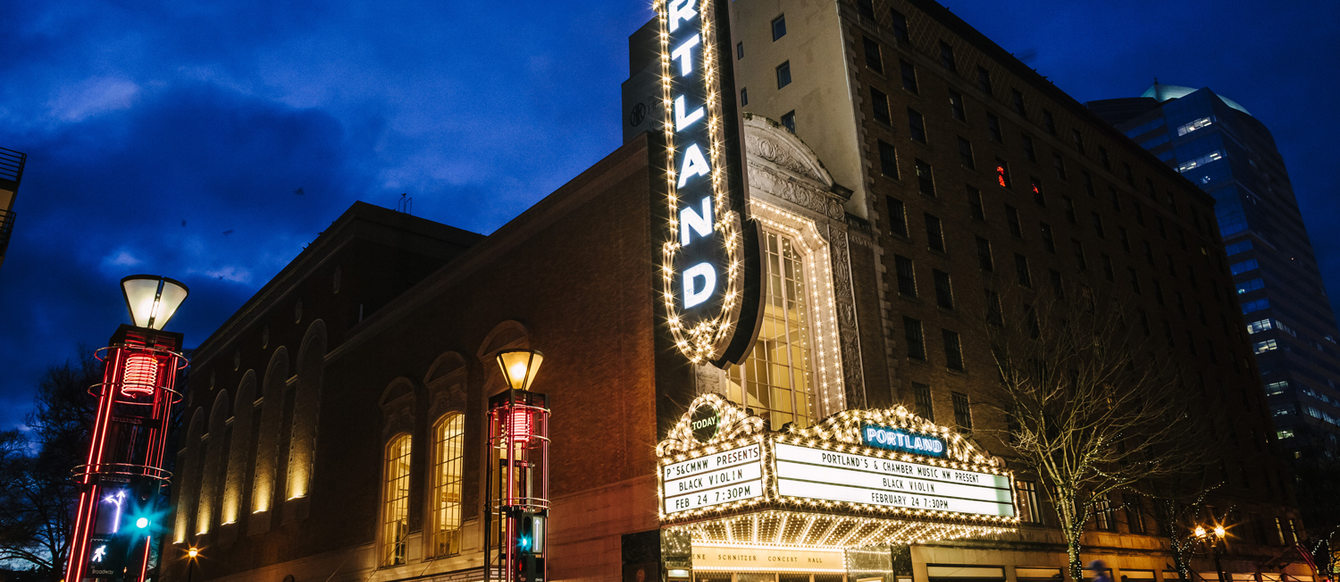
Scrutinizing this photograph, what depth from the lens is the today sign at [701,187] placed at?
18281 mm

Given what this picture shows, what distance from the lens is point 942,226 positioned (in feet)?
103

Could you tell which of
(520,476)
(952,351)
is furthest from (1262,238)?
(520,476)

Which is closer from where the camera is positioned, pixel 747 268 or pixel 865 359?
pixel 747 268

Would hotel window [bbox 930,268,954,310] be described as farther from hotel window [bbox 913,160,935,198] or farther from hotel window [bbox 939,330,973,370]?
hotel window [bbox 913,160,935,198]

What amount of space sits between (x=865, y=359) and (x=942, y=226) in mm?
8406

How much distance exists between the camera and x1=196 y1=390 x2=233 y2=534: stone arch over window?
134 feet

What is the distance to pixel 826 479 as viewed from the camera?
1789cm

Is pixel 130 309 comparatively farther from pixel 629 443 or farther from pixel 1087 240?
pixel 1087 240

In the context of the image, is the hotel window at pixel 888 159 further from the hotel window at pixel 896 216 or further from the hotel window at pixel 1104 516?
the hotel window at pixel 1104 516

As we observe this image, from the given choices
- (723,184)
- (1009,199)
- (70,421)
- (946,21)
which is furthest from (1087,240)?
(70,421)

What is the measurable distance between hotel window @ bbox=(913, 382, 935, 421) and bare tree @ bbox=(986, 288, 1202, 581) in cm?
233

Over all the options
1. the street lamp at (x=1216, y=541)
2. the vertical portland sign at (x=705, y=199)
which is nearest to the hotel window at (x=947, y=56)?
the vertical portland sign at (x=705, y=199)

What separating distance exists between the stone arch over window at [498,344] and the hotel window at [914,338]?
11.5 m

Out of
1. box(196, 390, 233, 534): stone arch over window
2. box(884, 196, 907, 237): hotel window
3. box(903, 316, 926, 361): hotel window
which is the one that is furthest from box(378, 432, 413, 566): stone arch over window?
box(884, 196, 907, 237): hotel window
